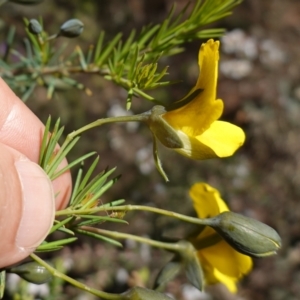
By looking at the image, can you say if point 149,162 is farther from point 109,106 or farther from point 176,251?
point 176,251

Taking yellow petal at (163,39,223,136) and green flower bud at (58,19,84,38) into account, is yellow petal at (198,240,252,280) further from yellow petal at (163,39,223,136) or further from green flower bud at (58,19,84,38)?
green flower bud at (58,19,84,38)

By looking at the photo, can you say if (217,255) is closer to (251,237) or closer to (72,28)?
(251,237)

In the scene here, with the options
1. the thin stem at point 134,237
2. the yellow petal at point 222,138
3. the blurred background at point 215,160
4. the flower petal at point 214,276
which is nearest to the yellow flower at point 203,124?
the yellow petal at point 222,138

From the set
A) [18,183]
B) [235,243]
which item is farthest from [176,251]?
[18,183]

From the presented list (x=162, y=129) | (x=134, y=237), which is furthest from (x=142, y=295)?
(x=162, y=129)

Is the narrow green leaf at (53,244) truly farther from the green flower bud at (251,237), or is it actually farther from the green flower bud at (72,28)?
the green flower bud at (72,28)

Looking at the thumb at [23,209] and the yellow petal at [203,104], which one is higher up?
the yellow petal at [203,104]
